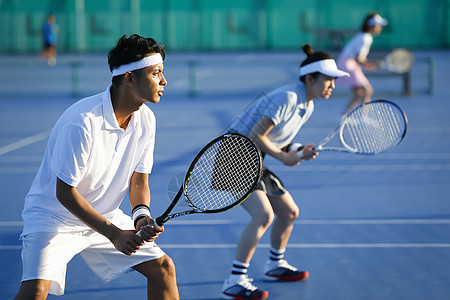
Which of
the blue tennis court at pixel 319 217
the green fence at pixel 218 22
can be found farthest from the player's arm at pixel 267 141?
the green fence at pixel 218 22

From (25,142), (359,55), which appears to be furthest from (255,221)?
(359,55)

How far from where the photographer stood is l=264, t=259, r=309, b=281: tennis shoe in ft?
14.5

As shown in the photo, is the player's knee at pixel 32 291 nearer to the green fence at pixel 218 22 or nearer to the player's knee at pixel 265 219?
the player's knee at pixel 265 219

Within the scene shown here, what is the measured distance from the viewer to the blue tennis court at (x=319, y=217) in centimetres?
435

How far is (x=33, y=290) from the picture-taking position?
280 centimetres

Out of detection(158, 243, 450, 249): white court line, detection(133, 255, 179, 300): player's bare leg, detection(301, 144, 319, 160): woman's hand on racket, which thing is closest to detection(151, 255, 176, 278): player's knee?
detection(133, 255, 179, 300): player's bare leg

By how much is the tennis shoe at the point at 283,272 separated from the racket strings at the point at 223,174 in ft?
3.74

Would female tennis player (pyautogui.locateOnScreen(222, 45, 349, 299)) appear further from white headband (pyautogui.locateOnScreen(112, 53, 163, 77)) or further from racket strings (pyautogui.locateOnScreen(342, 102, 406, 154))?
white headband (pyautogui.locateOnScreen(112, 53, 163, 77))

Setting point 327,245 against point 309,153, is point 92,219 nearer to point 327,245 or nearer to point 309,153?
point 309,153

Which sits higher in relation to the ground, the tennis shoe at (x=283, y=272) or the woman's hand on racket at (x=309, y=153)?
the woman's hand on racket at (x=309, y=153)

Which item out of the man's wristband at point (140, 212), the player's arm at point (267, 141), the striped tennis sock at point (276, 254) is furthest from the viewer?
the striped tennis sock at point (276, 254)

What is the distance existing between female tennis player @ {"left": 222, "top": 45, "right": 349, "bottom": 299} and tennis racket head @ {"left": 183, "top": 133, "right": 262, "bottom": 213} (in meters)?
0.66

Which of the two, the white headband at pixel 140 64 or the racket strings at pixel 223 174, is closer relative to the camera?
the white headband at pixel 140 64

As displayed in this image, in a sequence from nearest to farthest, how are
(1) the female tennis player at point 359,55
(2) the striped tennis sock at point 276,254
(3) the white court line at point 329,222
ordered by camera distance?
Result: 1. (2) the striped tennis sock at point 276,254
2. (3) the white court line at point 329,222
3. (1) the female tennis player at point 359,55
